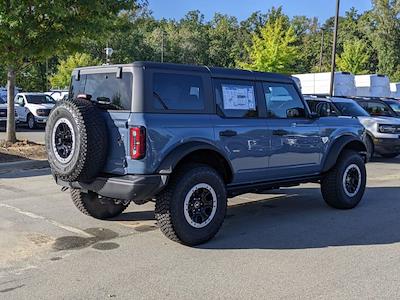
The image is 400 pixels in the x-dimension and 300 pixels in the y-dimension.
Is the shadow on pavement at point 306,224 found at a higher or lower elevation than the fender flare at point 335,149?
lower

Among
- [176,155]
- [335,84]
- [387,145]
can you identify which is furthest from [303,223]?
[335,84]

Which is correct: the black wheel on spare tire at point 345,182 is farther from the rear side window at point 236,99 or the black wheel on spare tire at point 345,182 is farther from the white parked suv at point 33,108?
the white parked suv at point 33,108

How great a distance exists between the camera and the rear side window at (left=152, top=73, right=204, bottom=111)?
18.6ft

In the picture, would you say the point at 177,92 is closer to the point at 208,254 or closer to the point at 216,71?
the point at 216,71

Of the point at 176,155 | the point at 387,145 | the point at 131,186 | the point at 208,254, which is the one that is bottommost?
the point at 208,254

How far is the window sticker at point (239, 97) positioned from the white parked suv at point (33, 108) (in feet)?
54.6

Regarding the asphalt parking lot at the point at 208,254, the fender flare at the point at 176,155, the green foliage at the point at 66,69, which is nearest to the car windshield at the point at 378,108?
the asphalt parking lot at the point at 208,254

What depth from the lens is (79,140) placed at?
18.2ft

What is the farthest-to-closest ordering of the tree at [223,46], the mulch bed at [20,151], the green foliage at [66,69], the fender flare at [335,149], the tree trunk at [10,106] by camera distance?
the tree at [223,46] → the green foliage at [66,69] → the tree trunk at [10,106] → the mulch bed at [20,151] → the fender flare at [335,149]

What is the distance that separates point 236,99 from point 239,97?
0.07 metres

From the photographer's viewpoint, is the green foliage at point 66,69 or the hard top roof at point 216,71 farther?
the green foliage at point 66,69

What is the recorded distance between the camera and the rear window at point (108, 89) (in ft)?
18.6

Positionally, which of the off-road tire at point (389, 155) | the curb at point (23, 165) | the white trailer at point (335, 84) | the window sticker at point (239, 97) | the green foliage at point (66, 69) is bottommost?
the curb at point (23, 165)

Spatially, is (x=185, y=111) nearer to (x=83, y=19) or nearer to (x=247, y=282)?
(x=247, y=282)
